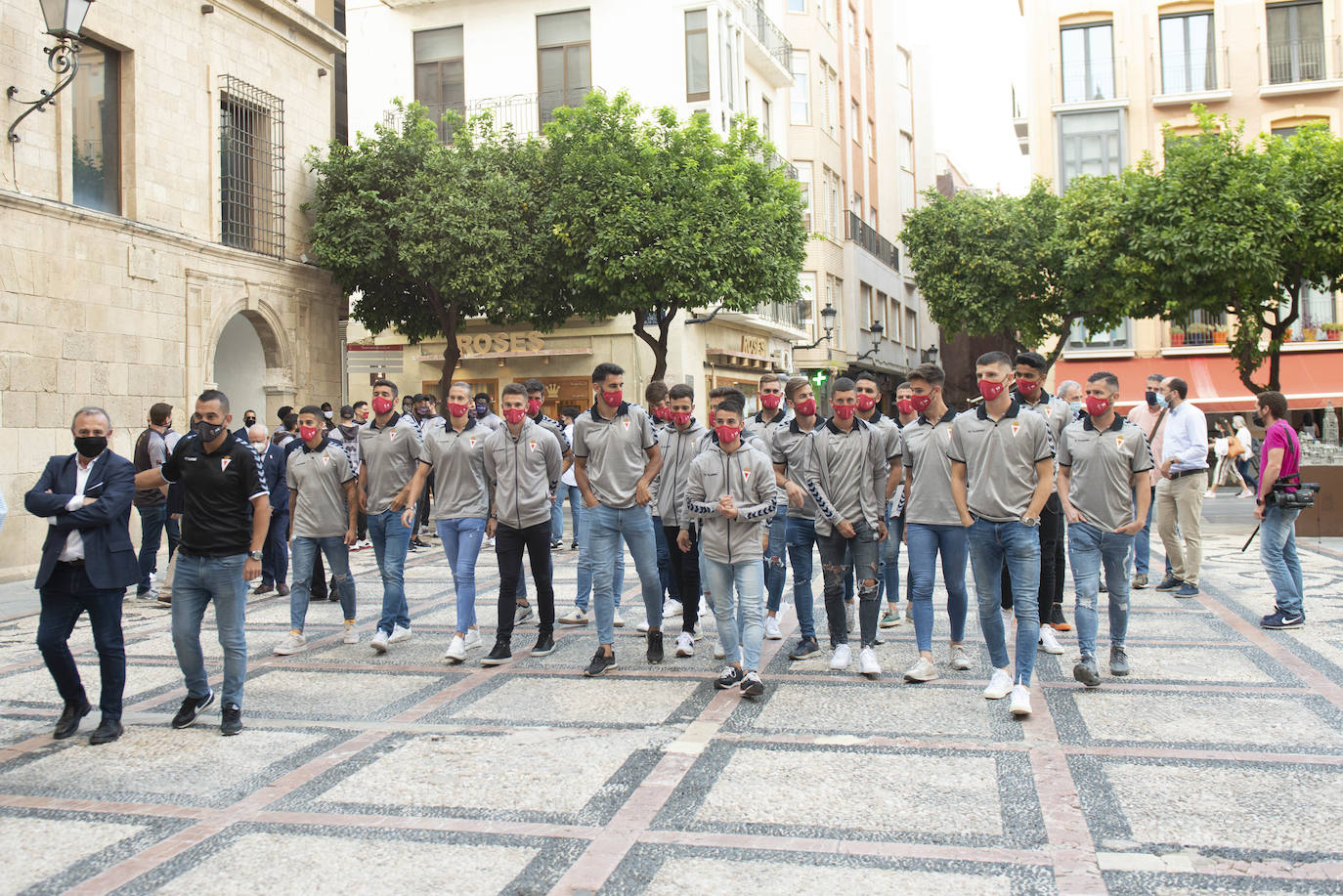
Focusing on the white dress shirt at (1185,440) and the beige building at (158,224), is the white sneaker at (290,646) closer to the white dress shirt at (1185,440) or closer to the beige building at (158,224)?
the beige building at (158,224)

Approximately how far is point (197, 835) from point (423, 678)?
2846 millimetres

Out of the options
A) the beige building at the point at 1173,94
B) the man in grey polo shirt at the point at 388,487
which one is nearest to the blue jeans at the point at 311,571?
the man in grey polo shirt at the point at 388,487

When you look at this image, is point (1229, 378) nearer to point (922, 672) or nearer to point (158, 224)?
point (158, 224)

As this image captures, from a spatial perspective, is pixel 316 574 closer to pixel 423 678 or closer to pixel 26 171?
pixel 423 678

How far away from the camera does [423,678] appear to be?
288 inches

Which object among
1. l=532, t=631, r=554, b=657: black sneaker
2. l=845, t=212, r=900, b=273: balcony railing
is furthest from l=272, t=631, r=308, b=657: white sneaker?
l=845, t=212, r=900, b=273: balcony railing

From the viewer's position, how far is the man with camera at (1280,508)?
8531 mm

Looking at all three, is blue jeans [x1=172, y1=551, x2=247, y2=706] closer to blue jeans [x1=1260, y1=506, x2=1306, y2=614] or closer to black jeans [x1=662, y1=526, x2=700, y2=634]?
black jeans [x1=662, y1=526, x2=700, y2=634]

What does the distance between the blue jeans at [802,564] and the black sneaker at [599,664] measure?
4.36 ft

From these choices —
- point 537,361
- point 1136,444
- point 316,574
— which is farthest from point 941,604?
point 537,361

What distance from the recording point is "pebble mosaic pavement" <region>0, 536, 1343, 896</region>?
4.03m

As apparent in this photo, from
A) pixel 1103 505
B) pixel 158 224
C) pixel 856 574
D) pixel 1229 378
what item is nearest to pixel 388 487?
pixel 856 574

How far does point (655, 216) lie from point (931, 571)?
16.1m

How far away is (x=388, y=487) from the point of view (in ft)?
27.6
